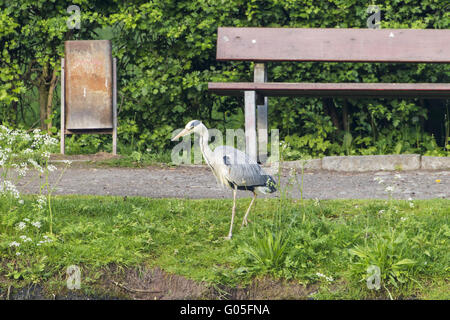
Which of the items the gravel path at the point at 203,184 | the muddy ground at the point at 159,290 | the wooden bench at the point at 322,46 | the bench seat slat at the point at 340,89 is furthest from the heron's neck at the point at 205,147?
the wooden bench at the point at 322,46

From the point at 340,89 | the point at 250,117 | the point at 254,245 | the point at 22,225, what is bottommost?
the point at 254,245

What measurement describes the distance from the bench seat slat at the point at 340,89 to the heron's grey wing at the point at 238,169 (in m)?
2.24

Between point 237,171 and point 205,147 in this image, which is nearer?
point 237,171

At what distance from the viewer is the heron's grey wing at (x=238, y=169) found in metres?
4.76

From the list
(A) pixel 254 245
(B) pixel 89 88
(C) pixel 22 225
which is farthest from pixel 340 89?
(C) pixel 22 225

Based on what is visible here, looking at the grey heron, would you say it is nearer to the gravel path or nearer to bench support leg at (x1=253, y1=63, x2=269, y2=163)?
the gravel path

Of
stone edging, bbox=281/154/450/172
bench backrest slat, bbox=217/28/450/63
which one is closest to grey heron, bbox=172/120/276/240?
stone edging, bbox=281/154/450/172

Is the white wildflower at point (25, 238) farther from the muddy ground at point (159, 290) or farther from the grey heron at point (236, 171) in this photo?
the grey heron at point (236, 171)

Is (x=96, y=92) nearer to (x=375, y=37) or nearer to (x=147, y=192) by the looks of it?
(x=147, y=192)

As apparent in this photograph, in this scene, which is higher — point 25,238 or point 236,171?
point 236,171

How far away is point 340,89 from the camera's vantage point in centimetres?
698

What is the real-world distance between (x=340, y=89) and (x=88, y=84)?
8.82ft

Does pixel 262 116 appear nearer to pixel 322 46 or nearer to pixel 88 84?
pixel 322 46

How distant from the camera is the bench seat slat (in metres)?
6.96
